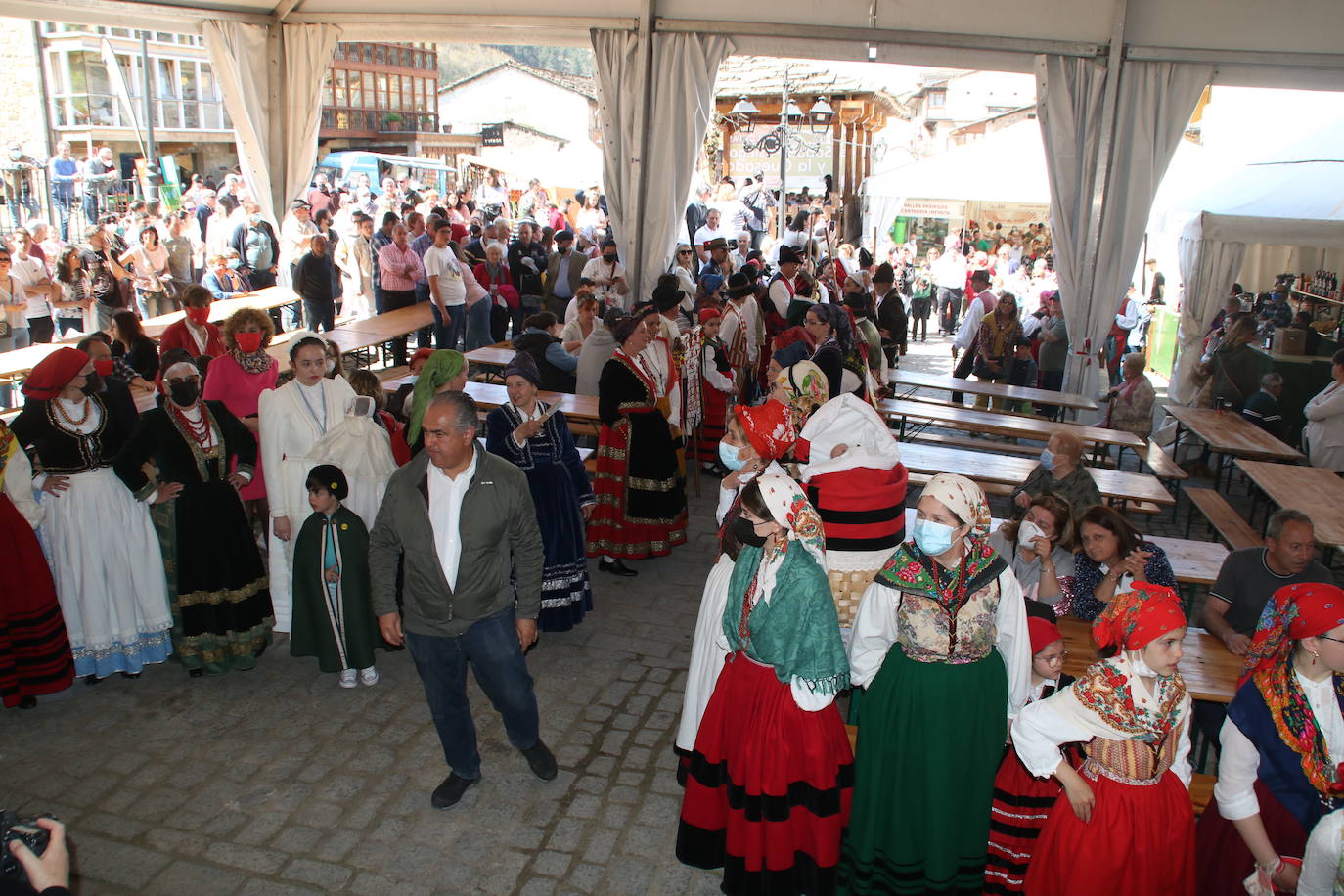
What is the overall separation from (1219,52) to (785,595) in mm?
8163

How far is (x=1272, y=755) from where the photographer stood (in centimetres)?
292

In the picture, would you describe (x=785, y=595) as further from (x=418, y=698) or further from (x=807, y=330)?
(x=807, y=330)

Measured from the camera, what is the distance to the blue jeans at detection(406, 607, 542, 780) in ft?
12.7

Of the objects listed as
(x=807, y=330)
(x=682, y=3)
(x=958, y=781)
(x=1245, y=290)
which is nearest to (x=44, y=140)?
(x=682, y=3)

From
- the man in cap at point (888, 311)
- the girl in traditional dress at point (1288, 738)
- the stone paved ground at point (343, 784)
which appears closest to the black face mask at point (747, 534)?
the stone paved ground at point (343, 784)

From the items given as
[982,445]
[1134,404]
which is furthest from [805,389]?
[1134,404]

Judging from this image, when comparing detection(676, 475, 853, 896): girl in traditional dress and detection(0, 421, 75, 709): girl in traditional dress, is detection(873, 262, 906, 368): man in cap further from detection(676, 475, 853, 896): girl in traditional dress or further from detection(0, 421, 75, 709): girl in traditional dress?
detection(0, 421, 75, 709): girl in traditional dress

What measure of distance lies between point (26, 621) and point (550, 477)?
2.55 meters

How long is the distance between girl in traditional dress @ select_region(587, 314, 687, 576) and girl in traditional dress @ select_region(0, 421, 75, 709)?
9.95 feet

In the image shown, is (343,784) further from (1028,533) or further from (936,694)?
(1028,533)

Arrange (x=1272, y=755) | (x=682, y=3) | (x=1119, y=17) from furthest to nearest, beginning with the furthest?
(x=682, y=3) → (x=1119, y=17) → (x=1272, y=755)

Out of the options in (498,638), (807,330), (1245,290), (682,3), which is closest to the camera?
(498,638)

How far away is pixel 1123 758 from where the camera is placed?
2.86 meters

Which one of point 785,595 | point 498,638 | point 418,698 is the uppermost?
point 785,595
